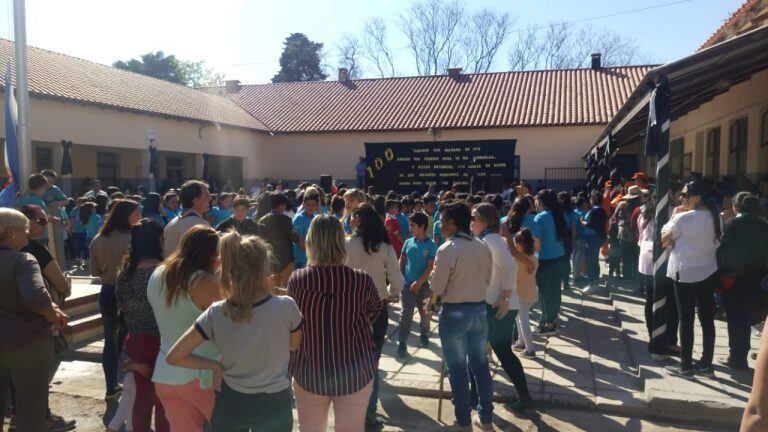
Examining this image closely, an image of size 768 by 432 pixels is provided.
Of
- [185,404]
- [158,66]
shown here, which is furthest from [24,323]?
[158,66]

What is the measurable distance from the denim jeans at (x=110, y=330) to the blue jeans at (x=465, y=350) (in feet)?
9.23

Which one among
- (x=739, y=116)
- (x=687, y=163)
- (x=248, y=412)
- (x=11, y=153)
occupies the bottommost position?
(x=248, y=412)

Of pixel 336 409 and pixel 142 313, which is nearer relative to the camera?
pixel 336 409

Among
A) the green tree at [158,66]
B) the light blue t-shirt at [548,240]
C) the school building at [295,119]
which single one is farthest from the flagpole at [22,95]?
the green tree at [158,66]

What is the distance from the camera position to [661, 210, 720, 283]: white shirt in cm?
544

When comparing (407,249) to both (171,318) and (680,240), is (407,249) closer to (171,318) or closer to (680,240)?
(680,240)

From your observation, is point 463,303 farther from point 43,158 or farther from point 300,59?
point 300,59

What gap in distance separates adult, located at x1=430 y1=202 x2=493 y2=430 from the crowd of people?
0.04 feet

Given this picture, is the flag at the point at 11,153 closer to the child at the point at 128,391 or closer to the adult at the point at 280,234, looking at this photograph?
the adult at the point at 280,234

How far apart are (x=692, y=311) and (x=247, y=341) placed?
4402 mm

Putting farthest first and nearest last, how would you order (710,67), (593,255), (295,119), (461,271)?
(295,119)
(593,255)
(710,67)
(461,271)

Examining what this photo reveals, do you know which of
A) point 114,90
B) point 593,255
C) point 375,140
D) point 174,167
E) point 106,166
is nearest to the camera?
point 593,255

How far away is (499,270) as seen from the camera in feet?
15.8

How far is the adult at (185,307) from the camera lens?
10.3 ft
